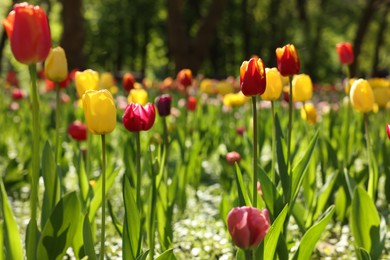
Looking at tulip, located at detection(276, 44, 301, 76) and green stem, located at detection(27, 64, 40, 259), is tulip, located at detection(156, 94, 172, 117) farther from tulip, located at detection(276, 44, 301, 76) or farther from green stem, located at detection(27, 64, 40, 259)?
green stem, located at detection(27, 64, 40, 259)

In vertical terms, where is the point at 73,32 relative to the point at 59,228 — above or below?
above

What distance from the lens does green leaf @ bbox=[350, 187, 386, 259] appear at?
183 centimetres

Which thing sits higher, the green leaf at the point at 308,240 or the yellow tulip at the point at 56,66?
the yellow tulip at the point at 56,66

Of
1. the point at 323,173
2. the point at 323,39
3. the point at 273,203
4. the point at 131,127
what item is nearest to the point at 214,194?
the point at 323,173

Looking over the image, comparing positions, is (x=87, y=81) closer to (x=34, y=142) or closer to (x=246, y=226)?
(x=34, y=142)

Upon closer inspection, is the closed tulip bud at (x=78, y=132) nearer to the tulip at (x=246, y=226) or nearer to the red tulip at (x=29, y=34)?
the red tulip at (x=29, y=34)

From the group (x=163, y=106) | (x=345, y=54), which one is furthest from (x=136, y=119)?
(x=345, y=54)

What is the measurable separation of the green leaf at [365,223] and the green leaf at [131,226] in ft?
2.28

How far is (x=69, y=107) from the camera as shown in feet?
17.3

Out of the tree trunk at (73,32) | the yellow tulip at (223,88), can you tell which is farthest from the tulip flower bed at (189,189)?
the tree trunk at (73,32)

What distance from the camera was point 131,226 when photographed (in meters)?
1.63

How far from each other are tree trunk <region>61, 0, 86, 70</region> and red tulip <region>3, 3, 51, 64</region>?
8.81m

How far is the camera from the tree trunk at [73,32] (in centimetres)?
976

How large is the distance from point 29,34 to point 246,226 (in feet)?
2.01
